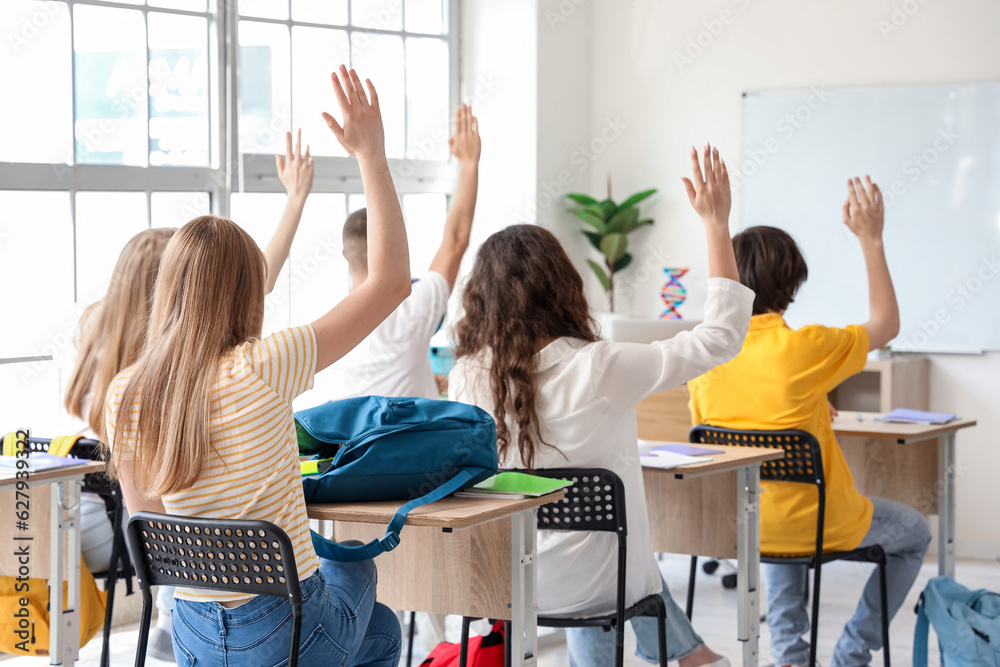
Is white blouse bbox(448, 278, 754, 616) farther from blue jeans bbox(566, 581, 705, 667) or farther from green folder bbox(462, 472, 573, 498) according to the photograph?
green folder bbox(462, 472, 573, 498)

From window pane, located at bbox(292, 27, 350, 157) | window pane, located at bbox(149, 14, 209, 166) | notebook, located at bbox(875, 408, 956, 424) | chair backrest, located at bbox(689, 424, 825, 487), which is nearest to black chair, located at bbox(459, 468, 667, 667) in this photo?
chair backrest, located at bbox(689, 424, 825, 487)

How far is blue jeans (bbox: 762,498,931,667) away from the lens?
3.11m

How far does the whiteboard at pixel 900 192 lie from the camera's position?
475 centimetres

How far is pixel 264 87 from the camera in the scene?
4.45 m

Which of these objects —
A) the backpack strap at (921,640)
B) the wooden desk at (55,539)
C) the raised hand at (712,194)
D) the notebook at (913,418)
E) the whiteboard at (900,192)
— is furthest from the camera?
Answer: the whiteboard at (900,192)

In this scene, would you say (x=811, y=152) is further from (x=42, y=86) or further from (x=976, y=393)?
(x=42, y=86)

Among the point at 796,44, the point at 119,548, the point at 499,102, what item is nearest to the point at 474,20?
the point at 499,102

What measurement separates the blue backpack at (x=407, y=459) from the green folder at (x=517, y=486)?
0.03 m

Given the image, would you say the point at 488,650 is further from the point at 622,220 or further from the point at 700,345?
the point at 622,220

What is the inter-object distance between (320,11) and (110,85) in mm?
1155

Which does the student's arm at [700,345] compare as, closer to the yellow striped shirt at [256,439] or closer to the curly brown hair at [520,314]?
the curly brown hair at [520,314]

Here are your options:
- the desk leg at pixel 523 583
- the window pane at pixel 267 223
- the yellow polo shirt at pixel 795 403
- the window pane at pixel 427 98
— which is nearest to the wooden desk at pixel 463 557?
the desk leg at pixel 523 583

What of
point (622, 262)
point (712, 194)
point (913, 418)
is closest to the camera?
point (712, 194)

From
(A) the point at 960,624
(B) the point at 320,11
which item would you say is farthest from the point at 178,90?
(A) the point at 960,624
